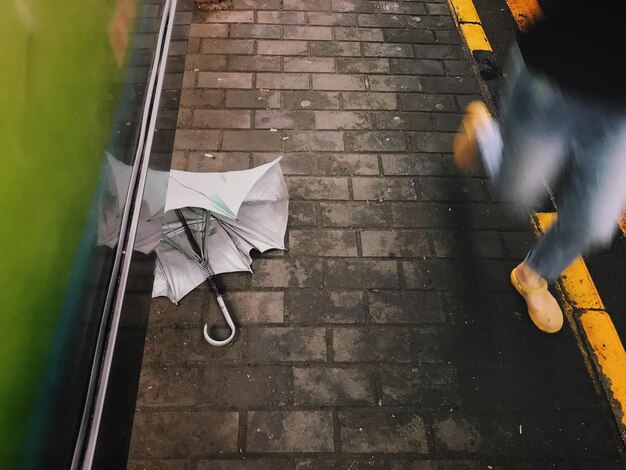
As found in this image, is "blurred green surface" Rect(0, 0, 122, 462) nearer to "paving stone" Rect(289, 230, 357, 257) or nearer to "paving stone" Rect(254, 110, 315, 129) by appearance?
"paving stone" Rect(289, 230, 357, 257)

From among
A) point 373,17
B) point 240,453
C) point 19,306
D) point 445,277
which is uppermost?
point 19,306

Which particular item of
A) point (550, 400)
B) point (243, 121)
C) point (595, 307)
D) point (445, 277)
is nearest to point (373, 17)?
point (243, 121)

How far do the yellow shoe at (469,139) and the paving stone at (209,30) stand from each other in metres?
1.86

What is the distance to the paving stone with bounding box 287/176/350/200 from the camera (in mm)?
3012

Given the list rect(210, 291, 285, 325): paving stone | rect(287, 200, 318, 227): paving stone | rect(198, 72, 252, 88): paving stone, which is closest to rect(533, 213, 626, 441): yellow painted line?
rect(287, 200, 318, 227): paving stone

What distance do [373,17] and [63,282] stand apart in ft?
11.6

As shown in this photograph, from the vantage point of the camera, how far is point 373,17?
4.16m

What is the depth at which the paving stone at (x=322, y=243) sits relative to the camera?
2.77 meters

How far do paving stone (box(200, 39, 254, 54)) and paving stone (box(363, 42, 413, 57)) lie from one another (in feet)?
2.82

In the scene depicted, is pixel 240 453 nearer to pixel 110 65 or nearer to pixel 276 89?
pixel 110 65

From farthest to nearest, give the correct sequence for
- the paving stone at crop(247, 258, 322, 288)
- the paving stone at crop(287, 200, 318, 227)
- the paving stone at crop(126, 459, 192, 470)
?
the paving stone at crop(287, 200, 318, 227), the paving stone at crop(247, 258, 322, 288), the paving stone at crop(126, 459, 192, 470)

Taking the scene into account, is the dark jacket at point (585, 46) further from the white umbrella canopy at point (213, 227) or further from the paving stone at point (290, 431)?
the paving stone at point (290, 431)

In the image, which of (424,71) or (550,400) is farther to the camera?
(424,71)

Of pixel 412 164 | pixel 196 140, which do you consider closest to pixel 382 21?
pixel 412 164
